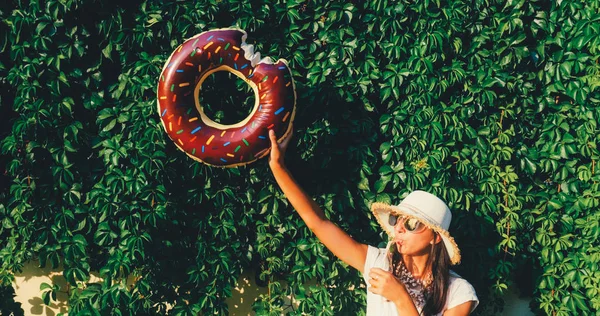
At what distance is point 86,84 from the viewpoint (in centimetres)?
337

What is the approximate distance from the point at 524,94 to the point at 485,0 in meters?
0.58

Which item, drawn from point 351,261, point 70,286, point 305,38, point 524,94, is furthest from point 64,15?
point 524,94

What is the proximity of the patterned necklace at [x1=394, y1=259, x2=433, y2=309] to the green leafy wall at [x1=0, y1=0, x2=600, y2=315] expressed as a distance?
562mm

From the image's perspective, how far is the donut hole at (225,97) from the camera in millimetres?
3389

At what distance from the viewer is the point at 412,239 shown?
290 centimetres

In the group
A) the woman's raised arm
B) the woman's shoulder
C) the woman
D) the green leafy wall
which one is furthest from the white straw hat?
the green leafy wall

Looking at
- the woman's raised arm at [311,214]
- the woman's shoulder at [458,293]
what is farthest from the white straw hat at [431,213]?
the woman's raised arm at [311,214]

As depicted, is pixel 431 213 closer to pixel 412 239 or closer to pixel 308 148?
pixel 412 239

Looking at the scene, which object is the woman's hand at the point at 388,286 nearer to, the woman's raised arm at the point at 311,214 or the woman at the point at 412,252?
the woman at the point at 412,252

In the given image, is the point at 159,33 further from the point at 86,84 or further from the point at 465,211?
the point at 465,211

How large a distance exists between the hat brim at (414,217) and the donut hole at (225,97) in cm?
93

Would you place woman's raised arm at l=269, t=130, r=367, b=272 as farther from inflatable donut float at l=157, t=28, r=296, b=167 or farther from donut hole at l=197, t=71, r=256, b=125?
donut hole at l=197, t=71, r=256, b=125

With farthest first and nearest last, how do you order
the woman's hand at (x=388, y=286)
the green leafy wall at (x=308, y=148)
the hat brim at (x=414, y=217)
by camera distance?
the green leafy wall at (x=308, y=148)
the hat brim at (x=414, y=217)
the woman's hand at (x=388, y=286)

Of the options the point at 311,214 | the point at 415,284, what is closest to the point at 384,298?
the point at 415,284
